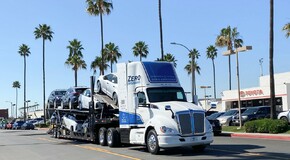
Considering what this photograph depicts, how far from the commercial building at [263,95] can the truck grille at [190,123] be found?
1469 inches

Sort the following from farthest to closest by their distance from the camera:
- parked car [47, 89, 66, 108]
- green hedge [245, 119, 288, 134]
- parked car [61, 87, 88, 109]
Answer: parked car [47, 89, 66, 108] < green hedge [245, 119, 288, 134] < parked car [61, 87, 88, 109]

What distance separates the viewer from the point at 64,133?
25641 mm

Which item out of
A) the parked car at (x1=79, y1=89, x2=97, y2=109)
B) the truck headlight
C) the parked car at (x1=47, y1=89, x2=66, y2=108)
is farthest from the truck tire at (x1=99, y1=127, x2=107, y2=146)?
the parked car at (x1=47, y1=89, x2=66, y2=108)

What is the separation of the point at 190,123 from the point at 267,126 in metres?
11.5

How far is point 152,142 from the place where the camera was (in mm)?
15203

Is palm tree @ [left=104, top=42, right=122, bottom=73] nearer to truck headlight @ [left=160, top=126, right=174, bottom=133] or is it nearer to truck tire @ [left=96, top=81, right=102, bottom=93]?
truck tire @ [left=96, top=81, right=102, bottom=93]

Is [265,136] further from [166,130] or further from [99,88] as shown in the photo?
[166,130]

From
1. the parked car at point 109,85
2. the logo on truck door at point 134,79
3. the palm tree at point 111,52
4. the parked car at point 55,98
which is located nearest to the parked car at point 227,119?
the parked car at point 55,98

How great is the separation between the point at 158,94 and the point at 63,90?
13.3m

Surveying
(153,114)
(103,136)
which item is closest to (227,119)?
(103,136)

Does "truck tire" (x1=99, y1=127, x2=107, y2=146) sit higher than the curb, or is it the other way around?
"truck tire" (x1=99, y1=127, x2=107, y2=146)

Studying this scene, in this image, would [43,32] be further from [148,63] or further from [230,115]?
[148,63]

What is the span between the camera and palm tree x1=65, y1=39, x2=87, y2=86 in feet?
214

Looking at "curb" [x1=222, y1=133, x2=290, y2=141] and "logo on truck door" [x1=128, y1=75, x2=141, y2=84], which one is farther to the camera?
"curb" [x1=222, y1=133, x2=290, y2=141]
